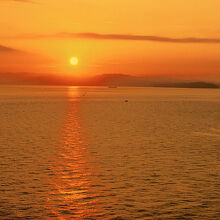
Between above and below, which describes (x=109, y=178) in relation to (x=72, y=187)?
below

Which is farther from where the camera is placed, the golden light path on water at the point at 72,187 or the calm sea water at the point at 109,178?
the calm sea water at the point at 109,178

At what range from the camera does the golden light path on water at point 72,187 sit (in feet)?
72.2

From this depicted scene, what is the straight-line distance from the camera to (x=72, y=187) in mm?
27078

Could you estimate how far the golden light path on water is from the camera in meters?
22.0

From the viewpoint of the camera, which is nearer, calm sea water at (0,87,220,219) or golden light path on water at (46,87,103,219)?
golden light path on water at (46,87,103,219)

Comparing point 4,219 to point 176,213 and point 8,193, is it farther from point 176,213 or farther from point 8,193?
→ point 176,213

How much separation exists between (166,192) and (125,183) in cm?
372

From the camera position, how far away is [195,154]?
41.1 meters

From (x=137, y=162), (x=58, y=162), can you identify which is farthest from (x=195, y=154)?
(x=58, y=162)

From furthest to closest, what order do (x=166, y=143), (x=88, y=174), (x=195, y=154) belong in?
1. (x=166, y=143)
2. (x=195, y=154)
3. (x=88, y=174)

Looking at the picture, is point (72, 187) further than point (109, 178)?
No

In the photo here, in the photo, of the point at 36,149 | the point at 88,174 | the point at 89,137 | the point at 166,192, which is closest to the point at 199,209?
the point at 166,192

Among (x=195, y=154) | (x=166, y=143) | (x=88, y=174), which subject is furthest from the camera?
(x=166, y=143)

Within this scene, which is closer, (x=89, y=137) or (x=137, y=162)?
(x=137, y=162)
